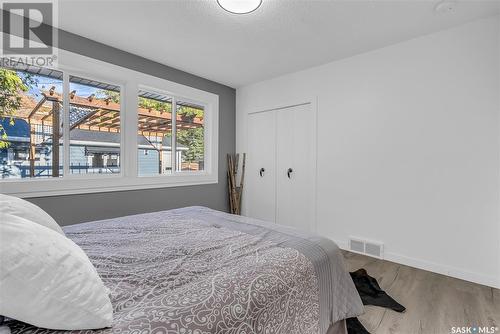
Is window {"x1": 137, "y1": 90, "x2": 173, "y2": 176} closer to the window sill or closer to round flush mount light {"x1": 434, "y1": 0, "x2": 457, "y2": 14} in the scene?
the window sill

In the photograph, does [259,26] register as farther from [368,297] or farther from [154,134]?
[368,297]

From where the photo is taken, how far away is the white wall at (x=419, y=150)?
7.47ft

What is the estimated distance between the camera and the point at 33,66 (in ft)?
8.12

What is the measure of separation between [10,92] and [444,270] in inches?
181

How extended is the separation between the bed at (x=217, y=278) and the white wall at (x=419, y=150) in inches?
65.3

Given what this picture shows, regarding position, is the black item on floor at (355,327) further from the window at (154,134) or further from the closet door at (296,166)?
the window at (154,134)

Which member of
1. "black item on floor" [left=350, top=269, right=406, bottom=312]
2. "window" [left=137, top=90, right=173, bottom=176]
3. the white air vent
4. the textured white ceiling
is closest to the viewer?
"black item on floor" [left=350, top=269, right=406, bottom=312]

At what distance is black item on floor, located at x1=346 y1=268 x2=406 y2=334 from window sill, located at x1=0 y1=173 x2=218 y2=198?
8.22 feet

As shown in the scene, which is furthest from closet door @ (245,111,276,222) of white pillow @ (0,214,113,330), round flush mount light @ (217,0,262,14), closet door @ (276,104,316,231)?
white pillow @ (0,214,113,330)

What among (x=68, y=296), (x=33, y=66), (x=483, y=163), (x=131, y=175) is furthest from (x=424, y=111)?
(x=33, y=66)

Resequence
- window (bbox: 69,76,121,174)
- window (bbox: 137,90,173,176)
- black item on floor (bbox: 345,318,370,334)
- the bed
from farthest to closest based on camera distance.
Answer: window (bbox: 137,90,173,176) → window (bbox: 69,76,121,174) → black item on floor (bbox: 345,318,370,334) → the bed

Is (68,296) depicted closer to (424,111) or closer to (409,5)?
(409,5)

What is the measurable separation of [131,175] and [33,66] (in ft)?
4.71

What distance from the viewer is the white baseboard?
7.30 feet
